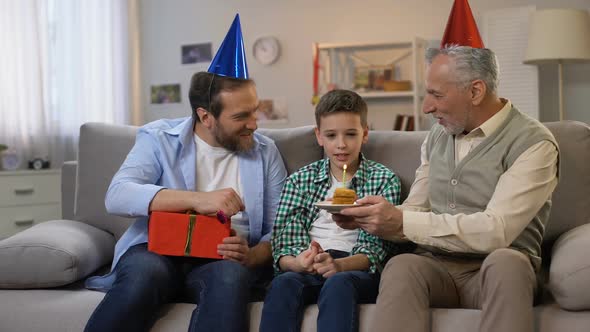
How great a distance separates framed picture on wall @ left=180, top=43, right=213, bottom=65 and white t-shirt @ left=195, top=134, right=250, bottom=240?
3873mm

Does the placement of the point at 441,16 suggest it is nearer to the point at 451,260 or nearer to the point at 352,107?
the point at 352,107

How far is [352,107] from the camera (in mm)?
2230

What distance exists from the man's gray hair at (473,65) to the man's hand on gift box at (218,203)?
0.71 metres

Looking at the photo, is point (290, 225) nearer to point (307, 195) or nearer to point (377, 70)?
point (307, 195)

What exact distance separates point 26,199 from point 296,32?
99.2 inches

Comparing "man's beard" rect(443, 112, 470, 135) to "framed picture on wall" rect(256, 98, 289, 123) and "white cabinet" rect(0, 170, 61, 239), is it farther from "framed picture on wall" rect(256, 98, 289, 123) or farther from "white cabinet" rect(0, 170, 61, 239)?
"framed picture on wall" rect(256, 98, 289, 123)

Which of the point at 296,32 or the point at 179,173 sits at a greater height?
the point at 296,32

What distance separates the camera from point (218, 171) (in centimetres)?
236

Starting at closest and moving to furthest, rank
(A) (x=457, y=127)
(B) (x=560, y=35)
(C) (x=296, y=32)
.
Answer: (A) (x=457, y=127)
(B) (x=560, y=35)
(C) (x=296, y=32)

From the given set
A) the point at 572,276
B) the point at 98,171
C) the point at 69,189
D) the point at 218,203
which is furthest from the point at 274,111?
the point at 572,276

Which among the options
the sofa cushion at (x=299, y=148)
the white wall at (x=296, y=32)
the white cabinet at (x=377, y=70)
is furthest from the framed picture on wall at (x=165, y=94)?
the sofa cushion at (x=299, y=148)

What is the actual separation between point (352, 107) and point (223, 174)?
0.48 meters

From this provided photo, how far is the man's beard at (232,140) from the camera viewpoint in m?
2.32

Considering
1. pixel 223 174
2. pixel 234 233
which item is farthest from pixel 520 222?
pixel 223 174
